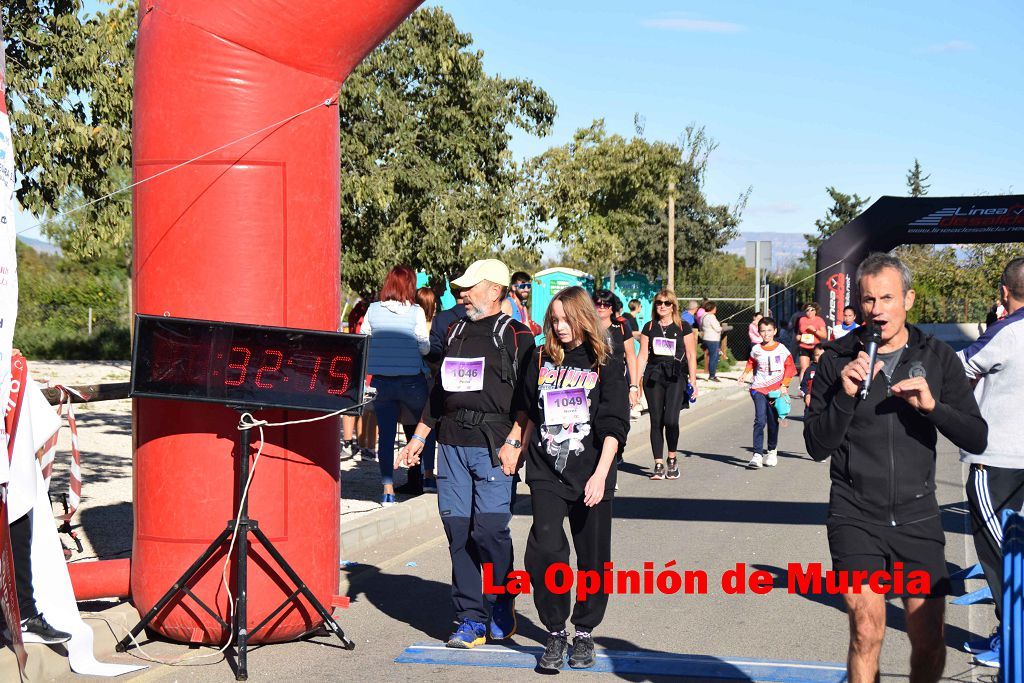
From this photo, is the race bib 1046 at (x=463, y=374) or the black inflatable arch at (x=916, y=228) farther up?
the black inflatable arch at (x=916, y=228)

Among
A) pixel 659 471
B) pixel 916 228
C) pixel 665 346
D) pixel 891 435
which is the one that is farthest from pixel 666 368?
pixel 916 228

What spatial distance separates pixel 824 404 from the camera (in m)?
4.52

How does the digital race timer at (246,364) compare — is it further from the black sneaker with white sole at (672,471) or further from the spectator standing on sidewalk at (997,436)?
the black sneaker with white sole at (672,471)

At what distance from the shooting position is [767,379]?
13.7 m

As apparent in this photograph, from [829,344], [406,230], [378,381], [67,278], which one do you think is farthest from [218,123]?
[67,278]

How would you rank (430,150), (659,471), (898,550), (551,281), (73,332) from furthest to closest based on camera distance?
(73,332) → (551,281) → (430,150) → (659,471) → (898,550)

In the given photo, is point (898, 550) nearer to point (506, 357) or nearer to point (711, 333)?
point (506, 357)

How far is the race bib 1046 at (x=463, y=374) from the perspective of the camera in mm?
6453

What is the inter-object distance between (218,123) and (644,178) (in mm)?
29823

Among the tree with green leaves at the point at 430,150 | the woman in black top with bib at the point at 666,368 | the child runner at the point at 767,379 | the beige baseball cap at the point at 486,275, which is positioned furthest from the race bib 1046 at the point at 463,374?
the tree with green leaves at the point at 430,150

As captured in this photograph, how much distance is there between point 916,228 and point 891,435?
23461 mm

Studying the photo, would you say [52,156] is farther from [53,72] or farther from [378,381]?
[378,381]

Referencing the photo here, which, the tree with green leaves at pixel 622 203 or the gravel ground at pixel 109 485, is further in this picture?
the tree with green leaves at pixel 622 203

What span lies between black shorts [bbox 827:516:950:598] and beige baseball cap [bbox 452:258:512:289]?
2679 mm
